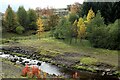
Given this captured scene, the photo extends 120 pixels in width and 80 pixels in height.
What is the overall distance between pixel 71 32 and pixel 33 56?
15885mm

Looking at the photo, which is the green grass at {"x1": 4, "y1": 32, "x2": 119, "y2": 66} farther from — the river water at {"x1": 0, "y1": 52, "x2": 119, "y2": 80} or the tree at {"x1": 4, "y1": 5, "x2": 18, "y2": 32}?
the river water at {"x1": 0, "y1": 52, "x2": 119, "y2": 80}

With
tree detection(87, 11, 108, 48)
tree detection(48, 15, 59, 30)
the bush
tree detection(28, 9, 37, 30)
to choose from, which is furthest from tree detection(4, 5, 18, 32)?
tree detection(87, 11, 108, 48)

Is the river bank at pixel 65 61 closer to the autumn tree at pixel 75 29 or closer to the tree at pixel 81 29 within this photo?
the tree at pixel 81 29

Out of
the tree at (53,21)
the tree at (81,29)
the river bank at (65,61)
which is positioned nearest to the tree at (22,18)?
the tree at (53,21)

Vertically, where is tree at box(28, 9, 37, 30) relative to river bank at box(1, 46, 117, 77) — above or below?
above

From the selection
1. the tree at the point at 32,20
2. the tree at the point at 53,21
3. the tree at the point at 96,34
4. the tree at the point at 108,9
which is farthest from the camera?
the tree at the point at 32,20

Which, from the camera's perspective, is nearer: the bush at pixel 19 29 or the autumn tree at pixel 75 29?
the autumn tree at pixel 75 29

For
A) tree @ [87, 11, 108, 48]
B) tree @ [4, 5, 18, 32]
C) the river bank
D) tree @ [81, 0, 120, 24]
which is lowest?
the river bank

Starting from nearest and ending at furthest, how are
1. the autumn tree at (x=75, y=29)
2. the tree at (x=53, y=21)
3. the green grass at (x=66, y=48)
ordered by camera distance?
the green grass at (x=66, y=48) → the autumn tree at (x=75, y=29) → the tree at (x=53, y=21)

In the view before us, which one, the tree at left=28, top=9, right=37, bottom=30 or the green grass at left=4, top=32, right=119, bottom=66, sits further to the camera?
the tree at left=28, top=9, right=37, bottom=30

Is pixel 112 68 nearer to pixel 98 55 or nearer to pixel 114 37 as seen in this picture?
pixel 98 55

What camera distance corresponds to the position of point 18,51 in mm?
88062

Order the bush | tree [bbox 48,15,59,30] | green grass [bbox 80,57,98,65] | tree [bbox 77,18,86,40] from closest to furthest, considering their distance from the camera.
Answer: green grass [bbox 80,57,98,65] → tree [bbox 77,18,86,40] → the bush → tree [bbox 48,15,59,30]

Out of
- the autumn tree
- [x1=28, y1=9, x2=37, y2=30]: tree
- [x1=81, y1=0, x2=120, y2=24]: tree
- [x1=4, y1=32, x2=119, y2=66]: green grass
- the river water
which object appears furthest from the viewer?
[x1=28, y1=9, x2=37, y2=30]: tree
